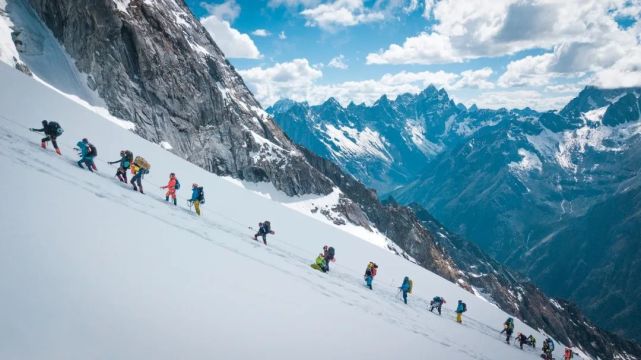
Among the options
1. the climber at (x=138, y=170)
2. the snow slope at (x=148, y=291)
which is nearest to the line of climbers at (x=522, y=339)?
the snow slope at (x=148, y=291)

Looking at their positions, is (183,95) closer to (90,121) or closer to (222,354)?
(90,121)

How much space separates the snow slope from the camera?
23.7 ft

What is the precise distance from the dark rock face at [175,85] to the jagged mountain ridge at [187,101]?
0.24m

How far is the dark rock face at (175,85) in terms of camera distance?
3816 inches

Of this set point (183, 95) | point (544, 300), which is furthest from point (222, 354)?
point (544, 300)

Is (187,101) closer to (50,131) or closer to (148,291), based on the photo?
(50,131)

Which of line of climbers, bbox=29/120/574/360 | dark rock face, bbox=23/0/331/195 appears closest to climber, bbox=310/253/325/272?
line of climbers, bbox=29/120/574/360

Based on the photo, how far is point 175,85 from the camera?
378ft

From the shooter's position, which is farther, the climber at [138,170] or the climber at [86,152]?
the climber at [138,170]

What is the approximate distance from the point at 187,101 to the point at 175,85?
5648 mm

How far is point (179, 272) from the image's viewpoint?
36.2 ft

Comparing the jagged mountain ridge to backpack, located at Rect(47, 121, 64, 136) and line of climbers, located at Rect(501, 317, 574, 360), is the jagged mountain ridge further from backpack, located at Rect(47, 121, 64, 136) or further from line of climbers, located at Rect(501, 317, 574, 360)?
line of climbers, located at Rect(501, 317, 574, 360)

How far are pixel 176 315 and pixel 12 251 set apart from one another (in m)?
3.50

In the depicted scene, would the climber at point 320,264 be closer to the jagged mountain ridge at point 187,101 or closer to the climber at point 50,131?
the climber at point 50,131
